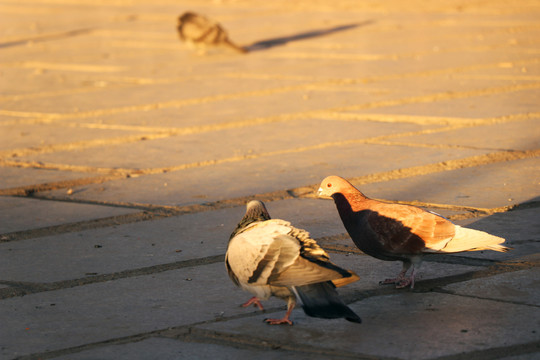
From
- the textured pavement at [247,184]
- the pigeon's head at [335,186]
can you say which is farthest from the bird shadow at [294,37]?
the pigeon's head at [335,186]

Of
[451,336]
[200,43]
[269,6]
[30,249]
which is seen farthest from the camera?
[269,6]

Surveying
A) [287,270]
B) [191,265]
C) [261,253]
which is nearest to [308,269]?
[287,270]

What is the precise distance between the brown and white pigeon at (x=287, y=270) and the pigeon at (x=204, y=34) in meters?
10.5

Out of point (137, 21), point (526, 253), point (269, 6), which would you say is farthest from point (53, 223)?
point (269, 6)

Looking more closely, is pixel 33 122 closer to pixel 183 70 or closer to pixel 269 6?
pixel 183 70

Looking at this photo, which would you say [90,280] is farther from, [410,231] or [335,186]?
[410,231]

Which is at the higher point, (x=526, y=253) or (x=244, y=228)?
(x=244, y=228)

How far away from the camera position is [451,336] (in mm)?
3648

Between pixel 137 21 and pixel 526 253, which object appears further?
pixel 137 21

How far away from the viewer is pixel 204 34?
47.1 ft

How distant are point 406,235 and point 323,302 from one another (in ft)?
2.16

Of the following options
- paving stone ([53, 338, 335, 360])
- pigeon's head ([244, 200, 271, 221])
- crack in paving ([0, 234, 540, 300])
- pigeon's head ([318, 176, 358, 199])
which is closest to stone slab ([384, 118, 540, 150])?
crack in paving ([0, 234, 540, 300])

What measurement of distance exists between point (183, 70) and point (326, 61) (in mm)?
1933

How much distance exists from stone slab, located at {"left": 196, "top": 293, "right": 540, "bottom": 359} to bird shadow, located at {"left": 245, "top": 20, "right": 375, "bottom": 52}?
11.5 meters
